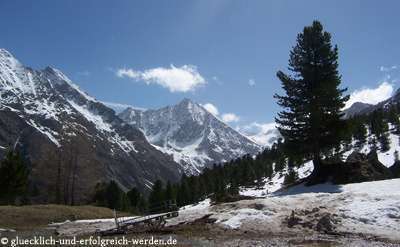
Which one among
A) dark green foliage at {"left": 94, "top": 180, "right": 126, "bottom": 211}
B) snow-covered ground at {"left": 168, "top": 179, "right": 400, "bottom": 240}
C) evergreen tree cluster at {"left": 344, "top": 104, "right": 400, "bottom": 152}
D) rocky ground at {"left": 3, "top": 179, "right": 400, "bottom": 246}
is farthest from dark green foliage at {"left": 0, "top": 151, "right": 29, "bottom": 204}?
evergreen tree cluster at {"left": 344, "top": 104, "right": 400, "bottom": 152}

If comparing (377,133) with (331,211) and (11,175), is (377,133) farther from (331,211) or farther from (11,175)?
(331,211)

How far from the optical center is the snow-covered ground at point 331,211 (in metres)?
22.7

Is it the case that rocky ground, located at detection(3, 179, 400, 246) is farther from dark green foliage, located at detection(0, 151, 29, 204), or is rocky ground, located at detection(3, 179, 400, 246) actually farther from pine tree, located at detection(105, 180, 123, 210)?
pine tree, located at detection(105, 180, 123, 210)

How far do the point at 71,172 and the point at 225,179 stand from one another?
99.9 meters

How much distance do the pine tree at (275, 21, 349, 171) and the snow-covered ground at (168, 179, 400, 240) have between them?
979cm

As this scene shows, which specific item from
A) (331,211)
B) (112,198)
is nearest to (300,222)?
(331,211)

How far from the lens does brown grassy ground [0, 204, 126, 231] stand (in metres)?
35.3

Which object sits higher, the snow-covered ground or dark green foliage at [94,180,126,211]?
dark green foliage at [94,180,126,211]

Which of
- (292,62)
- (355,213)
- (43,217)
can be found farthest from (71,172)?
(355,213)

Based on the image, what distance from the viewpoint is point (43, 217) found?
129 feet

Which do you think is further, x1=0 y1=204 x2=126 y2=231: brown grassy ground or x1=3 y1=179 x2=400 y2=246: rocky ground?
x1=0 y1=204 x2=126 y2=231: brown grassy ground

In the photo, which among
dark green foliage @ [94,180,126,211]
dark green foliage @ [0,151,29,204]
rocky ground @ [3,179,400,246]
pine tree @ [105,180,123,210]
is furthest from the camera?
pine tree @ [105,180,123,210]

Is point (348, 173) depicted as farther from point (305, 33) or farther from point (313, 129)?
point (305, 33)

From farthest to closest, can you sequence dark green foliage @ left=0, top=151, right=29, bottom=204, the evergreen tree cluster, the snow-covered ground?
the evergreen tree cluster → dark green foliage @ left=0, top=151, right=29, bottom=204 → the snow-covered ground
